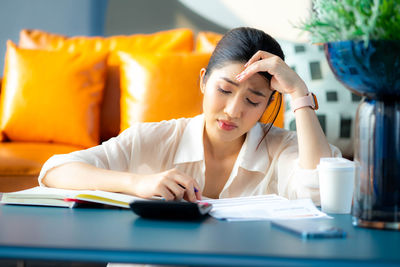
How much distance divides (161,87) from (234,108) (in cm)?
100

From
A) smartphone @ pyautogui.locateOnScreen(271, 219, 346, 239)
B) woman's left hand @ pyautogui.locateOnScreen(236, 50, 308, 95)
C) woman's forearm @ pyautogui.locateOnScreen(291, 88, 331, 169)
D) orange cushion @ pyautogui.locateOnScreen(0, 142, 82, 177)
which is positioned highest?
woman's left hand @ pyautogui.locateOnScreen(236, 50, 308, 95)

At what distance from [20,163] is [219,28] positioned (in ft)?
5.75

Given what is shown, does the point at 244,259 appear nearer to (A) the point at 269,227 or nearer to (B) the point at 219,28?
(A) the point at 269,227

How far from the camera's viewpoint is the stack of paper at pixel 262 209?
95cm

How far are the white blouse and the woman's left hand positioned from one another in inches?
8.6

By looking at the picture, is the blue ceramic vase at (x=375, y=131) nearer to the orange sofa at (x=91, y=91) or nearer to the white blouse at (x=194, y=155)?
the white blouse at (x=194, y=155)

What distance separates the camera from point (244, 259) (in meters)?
0.65

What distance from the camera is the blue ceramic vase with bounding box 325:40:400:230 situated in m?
0.84

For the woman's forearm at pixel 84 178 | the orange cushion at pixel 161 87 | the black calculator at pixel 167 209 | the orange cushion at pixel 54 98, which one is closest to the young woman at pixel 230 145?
the woman's forearm at pixel 84 178

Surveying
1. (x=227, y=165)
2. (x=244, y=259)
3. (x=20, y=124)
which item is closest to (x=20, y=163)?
(x=20, y=124)

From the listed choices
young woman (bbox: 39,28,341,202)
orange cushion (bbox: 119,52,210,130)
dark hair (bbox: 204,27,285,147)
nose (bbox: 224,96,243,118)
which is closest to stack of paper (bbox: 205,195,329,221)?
young woman (bbox: 39,28,341,202)

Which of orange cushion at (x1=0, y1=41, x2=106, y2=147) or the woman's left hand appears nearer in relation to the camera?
the woman's left hand

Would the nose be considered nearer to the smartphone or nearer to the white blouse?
Answer: the white blouse

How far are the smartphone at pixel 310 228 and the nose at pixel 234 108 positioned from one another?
535mm
